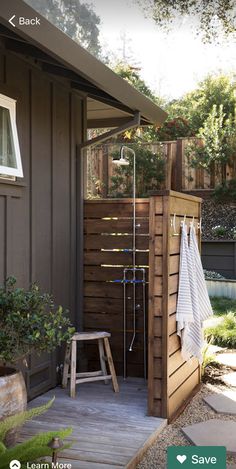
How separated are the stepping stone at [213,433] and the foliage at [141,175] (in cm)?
661

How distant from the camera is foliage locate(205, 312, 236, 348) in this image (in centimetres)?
630

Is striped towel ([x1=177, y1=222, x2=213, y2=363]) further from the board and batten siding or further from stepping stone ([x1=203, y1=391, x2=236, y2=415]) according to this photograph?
the board and batten siding

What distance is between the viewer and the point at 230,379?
499cm

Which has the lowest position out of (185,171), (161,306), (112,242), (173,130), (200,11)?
(161,306)

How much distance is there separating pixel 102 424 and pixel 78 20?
15434 millimetres

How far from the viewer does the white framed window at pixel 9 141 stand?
145 inches

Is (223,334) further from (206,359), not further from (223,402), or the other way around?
(223,402)

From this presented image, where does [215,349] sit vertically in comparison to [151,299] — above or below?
below

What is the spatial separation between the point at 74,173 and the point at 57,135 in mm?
441

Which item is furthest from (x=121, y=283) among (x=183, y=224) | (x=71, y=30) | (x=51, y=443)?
(x=71, y=30)

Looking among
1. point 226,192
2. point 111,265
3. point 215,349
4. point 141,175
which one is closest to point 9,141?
point 111,265

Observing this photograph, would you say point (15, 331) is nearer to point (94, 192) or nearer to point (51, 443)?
point (51, 443)

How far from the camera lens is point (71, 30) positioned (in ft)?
56.9

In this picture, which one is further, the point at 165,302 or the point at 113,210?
the point at 113,210
